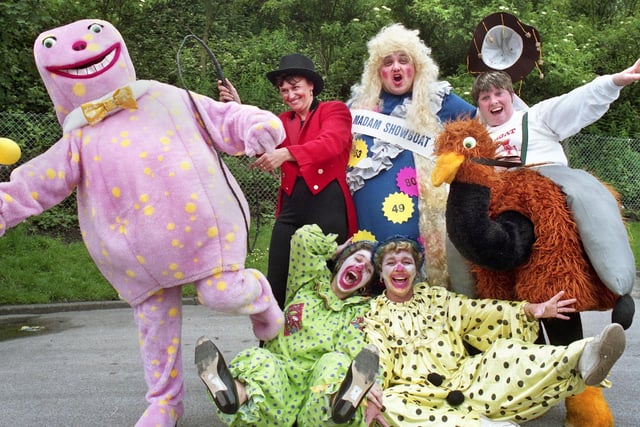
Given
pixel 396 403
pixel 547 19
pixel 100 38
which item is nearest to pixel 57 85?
pixel 100 38

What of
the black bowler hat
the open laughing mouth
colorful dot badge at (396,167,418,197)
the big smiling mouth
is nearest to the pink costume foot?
the big smiling mouth

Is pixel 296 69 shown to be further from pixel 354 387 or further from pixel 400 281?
pixel 354 387

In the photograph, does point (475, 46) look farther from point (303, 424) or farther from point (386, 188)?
Result: point (303, 424)

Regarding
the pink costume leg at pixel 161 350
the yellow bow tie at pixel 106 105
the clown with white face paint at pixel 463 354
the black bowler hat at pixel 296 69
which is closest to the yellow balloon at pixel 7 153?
the yellow bow tie at pixel 106 105

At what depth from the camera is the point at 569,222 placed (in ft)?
10.0

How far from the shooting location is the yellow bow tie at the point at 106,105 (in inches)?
115

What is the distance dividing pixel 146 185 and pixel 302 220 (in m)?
1.11

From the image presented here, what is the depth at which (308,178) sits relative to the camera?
3621mm

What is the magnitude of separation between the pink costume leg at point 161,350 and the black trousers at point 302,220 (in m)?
0.72

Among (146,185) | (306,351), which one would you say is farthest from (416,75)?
(146,185)

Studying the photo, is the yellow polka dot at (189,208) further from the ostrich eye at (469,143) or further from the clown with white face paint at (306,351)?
the ostrich eye at (469,143)

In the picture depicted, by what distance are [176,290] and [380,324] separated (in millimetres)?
966

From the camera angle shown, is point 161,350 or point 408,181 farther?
point 408,181

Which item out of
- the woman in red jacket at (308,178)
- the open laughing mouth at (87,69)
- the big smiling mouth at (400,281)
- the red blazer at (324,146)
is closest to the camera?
the open laughing mouth at (87,69)
